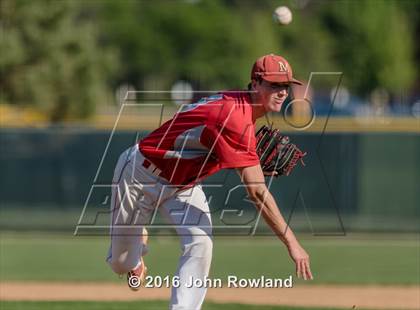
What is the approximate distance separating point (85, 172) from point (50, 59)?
1394 centimetres

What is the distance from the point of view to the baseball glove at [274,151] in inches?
259

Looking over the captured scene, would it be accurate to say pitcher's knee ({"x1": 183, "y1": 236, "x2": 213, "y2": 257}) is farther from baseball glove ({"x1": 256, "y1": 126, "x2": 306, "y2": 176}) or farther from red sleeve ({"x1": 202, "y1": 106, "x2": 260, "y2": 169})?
baseball glove ({"x1": 256, "y1": 126, "x2": 306, "y2": 176})

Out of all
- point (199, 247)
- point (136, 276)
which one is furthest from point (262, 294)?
point (199, 247)

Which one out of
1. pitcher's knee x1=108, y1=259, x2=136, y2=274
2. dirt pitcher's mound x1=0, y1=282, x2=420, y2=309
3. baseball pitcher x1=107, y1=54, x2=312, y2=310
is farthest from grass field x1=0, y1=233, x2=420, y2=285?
baseball pitcher x1=107, y1=54, x2=312, y2=310

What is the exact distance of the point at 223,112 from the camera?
19.5 feet

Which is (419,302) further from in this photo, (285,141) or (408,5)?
(408,5)

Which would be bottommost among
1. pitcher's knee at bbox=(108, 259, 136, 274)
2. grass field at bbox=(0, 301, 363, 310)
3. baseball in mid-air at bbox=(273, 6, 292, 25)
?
grass field at bbox=(0, 301, 363, 310)

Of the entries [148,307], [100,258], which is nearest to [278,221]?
[148,307]

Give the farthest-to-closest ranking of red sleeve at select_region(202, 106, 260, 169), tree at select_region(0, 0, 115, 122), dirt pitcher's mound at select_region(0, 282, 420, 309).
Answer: tree at select_region(0, 0, 115, 122) → dirt pitcher's mound at select_region(0, 282, 420, 309) → red sleeve at select_region(202, 106, 260, 169)

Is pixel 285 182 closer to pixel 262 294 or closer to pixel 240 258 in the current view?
pixel 240 258

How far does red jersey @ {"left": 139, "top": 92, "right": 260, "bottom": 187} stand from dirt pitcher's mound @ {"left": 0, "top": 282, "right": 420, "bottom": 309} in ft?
11.2

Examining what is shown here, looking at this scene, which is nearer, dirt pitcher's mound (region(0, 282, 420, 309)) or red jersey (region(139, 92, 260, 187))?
red jersey (region(139, 92, 260, 187))

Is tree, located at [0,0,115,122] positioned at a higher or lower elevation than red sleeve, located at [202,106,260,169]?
lower

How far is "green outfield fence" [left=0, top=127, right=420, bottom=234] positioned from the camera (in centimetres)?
1506
